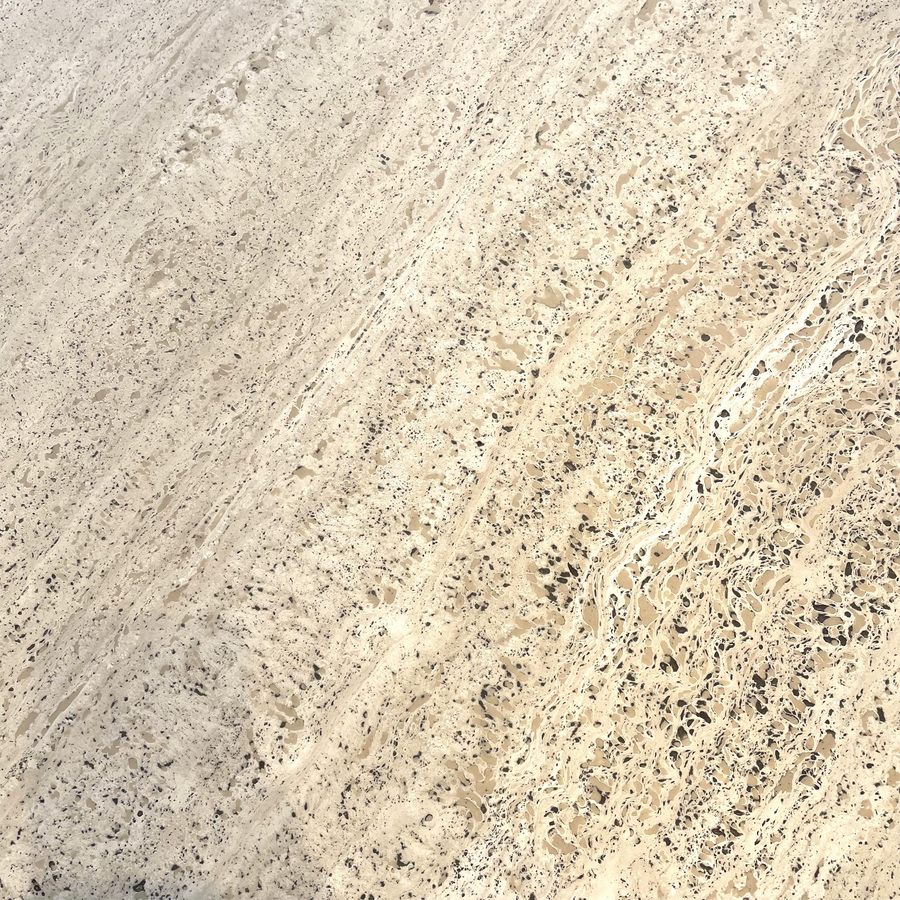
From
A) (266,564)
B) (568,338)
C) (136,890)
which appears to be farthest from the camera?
(568,338)

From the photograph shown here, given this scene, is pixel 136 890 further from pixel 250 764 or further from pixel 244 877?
pixel 250 764

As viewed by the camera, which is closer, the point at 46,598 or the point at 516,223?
the point at 46,598

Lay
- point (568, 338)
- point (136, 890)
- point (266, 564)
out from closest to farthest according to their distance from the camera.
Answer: point (136, 890) < point (266, 564) < point (568, 338)

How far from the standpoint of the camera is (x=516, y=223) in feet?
11.1

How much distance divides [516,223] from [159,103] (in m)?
1.99

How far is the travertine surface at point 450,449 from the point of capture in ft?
9.77

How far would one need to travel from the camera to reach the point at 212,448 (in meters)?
3.26

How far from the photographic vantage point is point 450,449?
323 cm

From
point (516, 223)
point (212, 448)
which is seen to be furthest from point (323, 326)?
point (516, 223)

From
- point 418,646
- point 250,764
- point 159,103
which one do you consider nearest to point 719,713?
point 418,646

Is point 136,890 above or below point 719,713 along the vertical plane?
above

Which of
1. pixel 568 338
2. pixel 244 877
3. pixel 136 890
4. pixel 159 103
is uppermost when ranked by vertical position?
pixel 159 103

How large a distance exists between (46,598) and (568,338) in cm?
284

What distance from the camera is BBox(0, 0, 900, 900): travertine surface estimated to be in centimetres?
298
